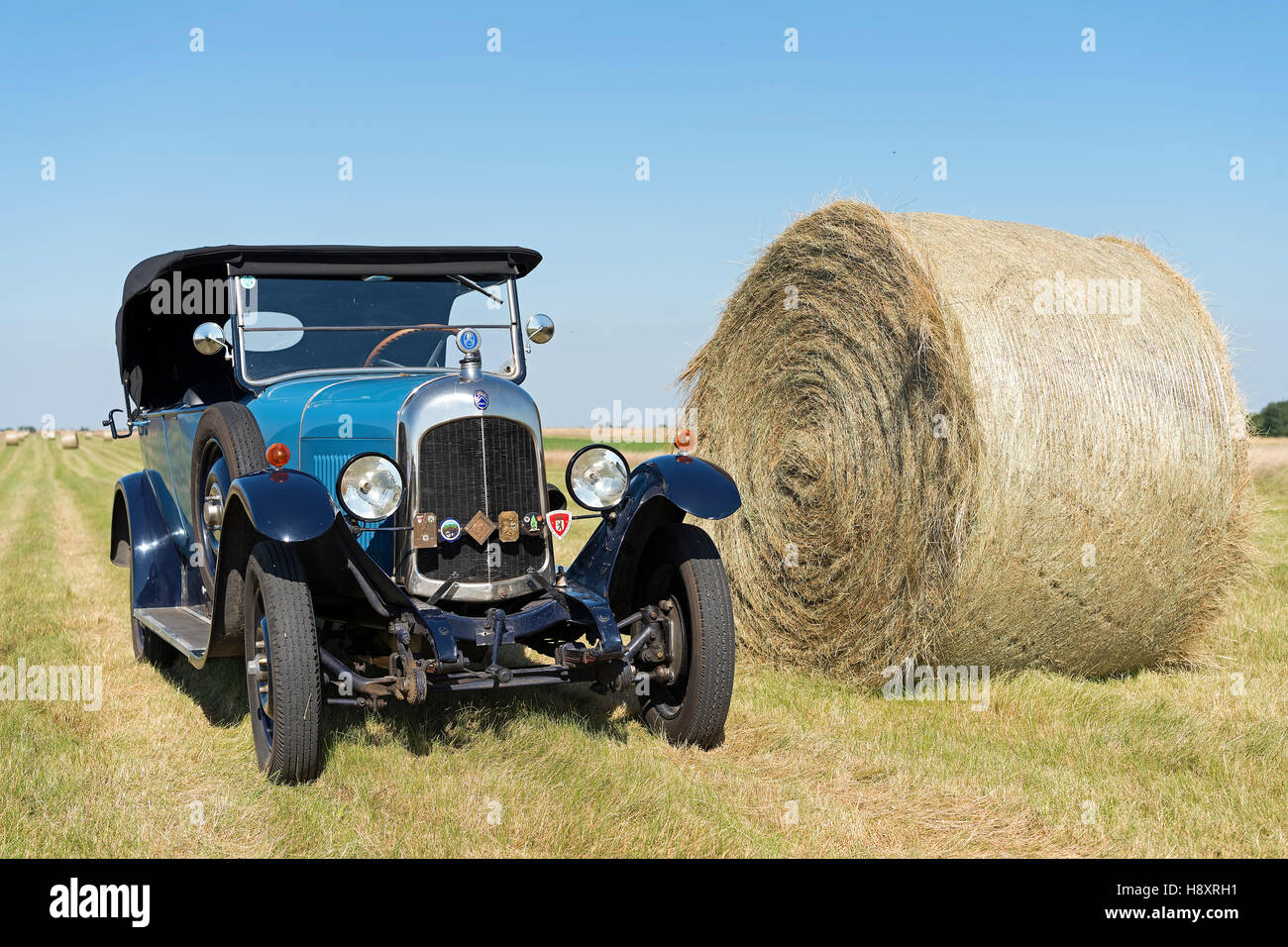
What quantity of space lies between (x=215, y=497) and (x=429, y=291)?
61.9 inches

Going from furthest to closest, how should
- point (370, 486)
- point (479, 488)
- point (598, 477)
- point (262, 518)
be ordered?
1. point (598, 477)
2. point (479, 488)
3. point (370, 486)
4. point (262, 518)

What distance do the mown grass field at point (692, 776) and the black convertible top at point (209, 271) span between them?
1858 mm

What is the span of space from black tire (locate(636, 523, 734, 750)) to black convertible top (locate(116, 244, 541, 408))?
6.03ft

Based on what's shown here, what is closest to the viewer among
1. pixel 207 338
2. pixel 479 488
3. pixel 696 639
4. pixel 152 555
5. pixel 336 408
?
pixel 479 488

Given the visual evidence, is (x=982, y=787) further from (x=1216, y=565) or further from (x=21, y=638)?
(x=21, y=638)

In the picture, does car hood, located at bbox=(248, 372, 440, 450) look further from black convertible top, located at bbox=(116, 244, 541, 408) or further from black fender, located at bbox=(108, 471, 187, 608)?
black fender, located at bbox=(108, 471, 187, 608)

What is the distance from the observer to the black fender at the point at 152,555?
21.1ft

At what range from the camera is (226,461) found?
5.23 meters

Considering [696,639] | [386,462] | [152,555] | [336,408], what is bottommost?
[696,639]

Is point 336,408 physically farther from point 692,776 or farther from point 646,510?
point 692,776

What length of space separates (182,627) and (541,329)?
234 cm
